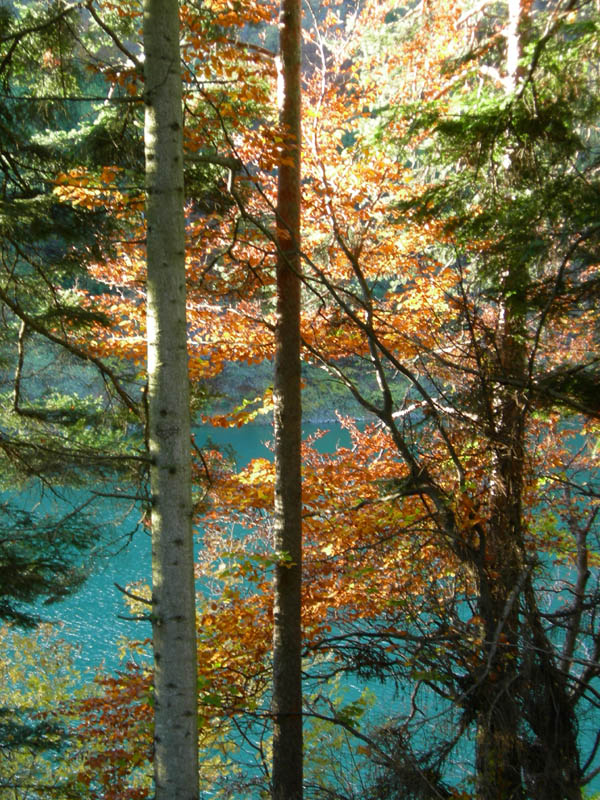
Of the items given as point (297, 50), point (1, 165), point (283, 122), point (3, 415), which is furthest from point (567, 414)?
point (3, 415)

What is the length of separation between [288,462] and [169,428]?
1.85m

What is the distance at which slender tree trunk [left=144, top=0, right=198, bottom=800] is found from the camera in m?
2.31

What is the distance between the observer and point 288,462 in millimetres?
4125

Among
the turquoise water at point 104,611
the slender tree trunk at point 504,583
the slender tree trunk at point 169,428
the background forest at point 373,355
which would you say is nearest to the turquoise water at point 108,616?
the turquoise water at point 104,611

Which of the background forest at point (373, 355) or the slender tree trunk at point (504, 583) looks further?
the slender tree trunk at point (504, 583)

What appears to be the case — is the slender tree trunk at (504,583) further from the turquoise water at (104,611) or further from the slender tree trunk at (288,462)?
the turquoise water at (104,611)

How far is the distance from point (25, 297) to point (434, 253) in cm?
431

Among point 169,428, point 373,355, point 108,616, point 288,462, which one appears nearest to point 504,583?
point 288,462

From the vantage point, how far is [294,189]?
426 cm

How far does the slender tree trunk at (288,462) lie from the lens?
395 cm

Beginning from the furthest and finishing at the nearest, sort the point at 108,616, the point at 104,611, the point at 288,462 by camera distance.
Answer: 1. the point at 104,611
2. the point at 108,616
3. the point at 288,462

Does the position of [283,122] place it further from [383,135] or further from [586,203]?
[586,203]

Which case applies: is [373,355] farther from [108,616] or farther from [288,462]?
[108,616]

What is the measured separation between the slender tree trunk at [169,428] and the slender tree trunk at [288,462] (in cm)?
157
